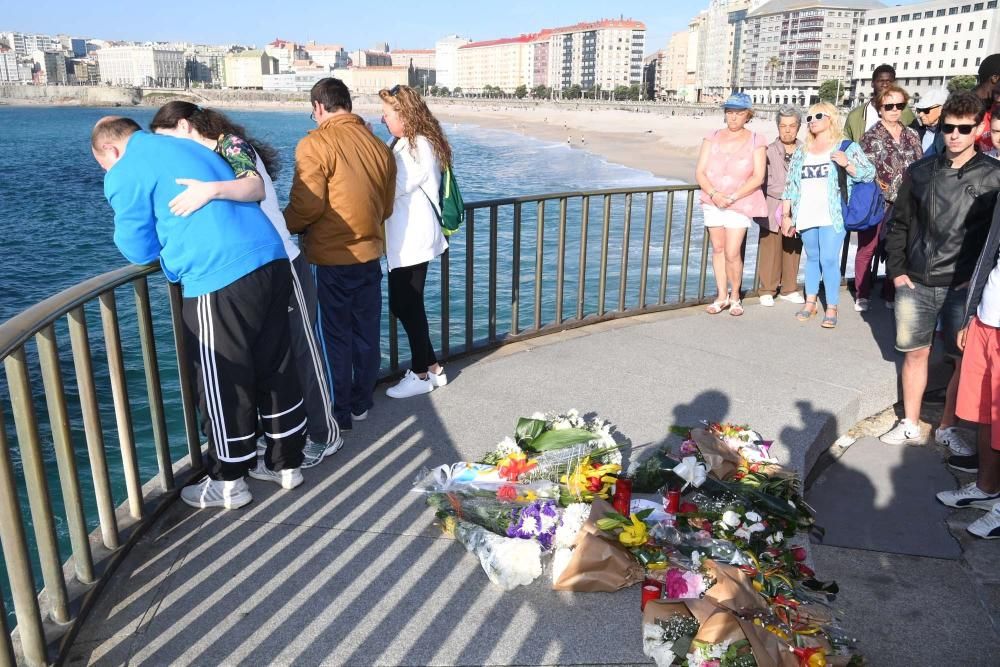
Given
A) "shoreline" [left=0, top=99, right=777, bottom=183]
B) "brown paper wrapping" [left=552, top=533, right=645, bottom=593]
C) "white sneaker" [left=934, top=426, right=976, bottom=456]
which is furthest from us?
"shoreline" [left=0, top=99, right=777, bottom=183]

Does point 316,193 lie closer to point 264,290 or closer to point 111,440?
point 264,290

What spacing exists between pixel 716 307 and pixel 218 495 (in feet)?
13.6

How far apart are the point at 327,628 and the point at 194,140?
183 cm

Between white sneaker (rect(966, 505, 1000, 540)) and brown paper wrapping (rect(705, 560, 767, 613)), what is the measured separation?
4.88ft

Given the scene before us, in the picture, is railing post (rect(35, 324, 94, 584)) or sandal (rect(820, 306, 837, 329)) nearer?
railing post (rect(35, 324, 94, 584))

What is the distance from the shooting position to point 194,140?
3.15 meters

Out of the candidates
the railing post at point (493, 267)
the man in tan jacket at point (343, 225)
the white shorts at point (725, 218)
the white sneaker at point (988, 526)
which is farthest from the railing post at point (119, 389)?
the white shorts at point (725, 218)

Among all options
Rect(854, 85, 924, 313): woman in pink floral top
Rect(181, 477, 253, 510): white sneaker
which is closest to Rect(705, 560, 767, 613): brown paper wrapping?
Rect(181, 477, 253, 510): white sneaker

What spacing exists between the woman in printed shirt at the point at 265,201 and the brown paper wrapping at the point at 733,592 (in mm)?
1835

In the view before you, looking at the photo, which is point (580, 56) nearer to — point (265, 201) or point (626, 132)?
point (626, 132)

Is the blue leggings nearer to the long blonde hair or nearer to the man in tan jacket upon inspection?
the long blonde hair

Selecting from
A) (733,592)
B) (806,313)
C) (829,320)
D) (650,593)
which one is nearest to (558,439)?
(650,593)

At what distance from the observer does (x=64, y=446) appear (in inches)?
100

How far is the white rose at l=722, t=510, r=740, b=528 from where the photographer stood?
121 inches
